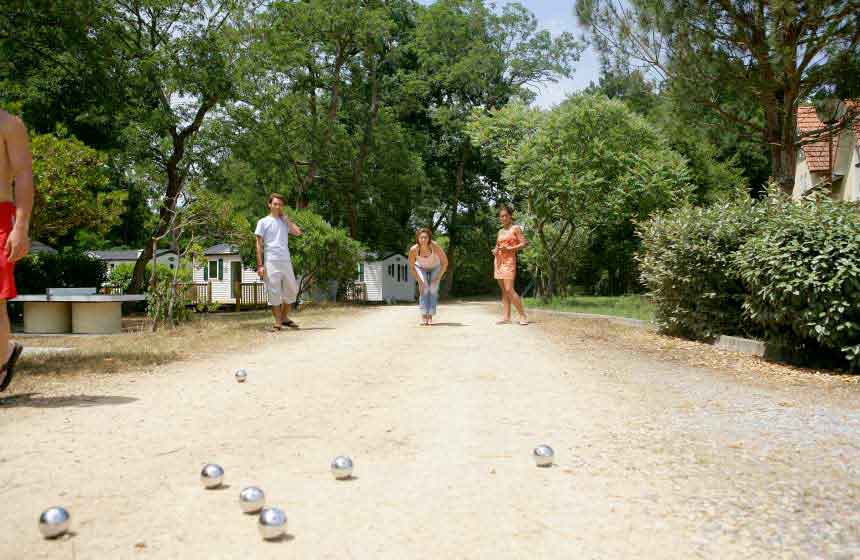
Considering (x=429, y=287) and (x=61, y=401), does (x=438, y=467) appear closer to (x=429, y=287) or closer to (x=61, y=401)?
(x=61, y=401)

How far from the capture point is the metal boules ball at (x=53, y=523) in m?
2.70

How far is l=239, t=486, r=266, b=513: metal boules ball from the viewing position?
9.82 ft

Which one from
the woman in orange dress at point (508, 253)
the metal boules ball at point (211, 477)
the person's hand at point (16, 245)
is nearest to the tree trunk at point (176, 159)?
the woman in orange dress at point (508, 253)

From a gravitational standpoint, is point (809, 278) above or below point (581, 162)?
below

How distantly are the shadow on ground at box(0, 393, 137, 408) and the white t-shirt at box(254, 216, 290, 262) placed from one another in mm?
6654

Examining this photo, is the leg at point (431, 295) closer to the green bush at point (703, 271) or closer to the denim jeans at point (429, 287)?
the denim jeans at point (429, 287)

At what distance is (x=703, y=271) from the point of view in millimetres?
10734

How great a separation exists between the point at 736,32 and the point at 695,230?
21.3 ft

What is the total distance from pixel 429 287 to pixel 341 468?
34.9 ft

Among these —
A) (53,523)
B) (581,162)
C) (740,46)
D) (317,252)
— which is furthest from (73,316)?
(581,162)

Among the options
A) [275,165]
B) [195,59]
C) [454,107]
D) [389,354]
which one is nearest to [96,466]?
[389,354]

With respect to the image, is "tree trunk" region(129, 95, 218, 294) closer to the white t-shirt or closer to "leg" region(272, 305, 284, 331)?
"leg" region(272, 305, 284, 331)

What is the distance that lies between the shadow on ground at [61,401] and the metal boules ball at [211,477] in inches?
104

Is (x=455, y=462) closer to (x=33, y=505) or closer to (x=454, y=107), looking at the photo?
(x=33, y=505)
